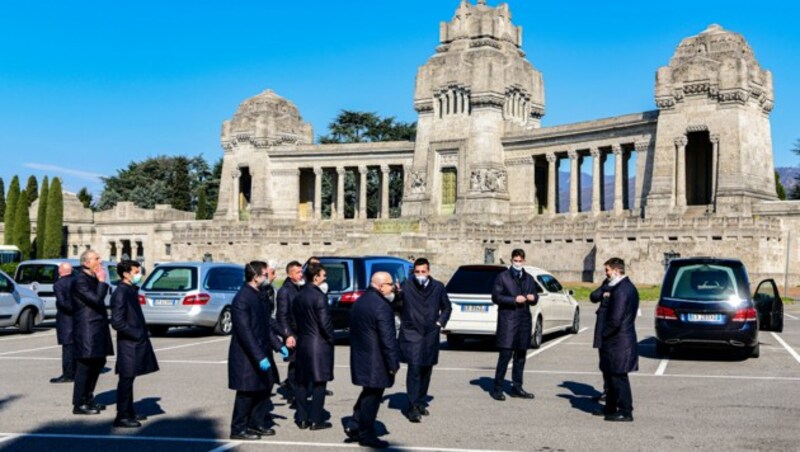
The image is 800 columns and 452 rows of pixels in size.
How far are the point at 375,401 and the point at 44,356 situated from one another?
35.6ft

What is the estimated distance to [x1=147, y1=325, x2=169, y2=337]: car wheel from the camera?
2311 cm

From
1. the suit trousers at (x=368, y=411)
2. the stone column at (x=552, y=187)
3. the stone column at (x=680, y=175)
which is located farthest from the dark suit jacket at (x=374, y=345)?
the stone column at (x=552, y=187)

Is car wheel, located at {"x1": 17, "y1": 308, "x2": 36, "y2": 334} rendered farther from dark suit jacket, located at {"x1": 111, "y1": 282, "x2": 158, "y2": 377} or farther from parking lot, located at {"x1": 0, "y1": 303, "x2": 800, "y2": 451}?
dark suit jacket, located at {"x1": 111, "y1": 282, "x2": 158, "y2": 377}

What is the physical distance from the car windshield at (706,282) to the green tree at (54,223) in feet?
204

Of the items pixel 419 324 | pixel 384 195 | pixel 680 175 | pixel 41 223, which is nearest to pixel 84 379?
pixel 419 324

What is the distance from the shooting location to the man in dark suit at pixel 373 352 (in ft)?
32.1

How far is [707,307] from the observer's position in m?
17.7

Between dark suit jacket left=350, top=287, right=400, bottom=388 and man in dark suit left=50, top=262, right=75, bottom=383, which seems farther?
man in dark suit left=50, top=262, right=75, bottom=383

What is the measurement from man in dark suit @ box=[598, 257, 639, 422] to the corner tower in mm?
47840

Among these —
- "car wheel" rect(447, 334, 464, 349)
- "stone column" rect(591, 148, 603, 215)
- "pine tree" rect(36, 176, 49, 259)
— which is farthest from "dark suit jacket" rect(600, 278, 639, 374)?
"pine tree" rect(36, 176, 49, 259)

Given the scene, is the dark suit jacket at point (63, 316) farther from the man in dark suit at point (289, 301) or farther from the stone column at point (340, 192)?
the stone column at point (340, 192)

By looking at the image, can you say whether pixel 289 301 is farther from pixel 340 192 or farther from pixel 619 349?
pixel 340 192

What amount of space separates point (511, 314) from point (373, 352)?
Answer: 4190mm

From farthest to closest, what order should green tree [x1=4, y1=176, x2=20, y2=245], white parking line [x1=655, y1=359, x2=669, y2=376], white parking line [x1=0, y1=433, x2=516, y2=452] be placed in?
green tree [x1=4, y1=176, x2=20, y2=245]
white parking line [x1=655, y1=359, x2=669, y2=376]
white parking line [x1=0, y1=433, x2=516, y2=452]
